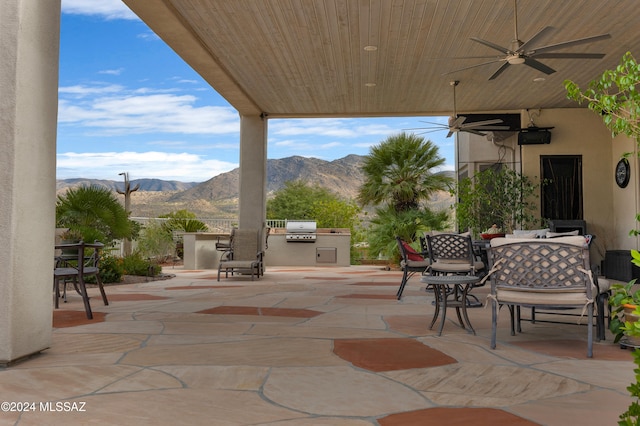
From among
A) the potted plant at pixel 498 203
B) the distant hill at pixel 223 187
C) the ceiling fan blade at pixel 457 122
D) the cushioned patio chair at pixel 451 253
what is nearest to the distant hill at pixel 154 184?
the distant hill at pixel 223 187

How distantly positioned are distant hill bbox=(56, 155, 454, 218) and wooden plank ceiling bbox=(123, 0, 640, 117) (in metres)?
31.0

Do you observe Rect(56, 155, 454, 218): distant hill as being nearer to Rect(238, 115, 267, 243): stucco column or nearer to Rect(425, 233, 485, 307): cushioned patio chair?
Rect(238, 115, 267, 243): stucco column

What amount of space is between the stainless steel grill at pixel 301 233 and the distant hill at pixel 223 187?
26.6m

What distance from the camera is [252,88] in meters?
8.73

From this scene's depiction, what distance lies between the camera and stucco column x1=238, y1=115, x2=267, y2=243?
33.4 ft

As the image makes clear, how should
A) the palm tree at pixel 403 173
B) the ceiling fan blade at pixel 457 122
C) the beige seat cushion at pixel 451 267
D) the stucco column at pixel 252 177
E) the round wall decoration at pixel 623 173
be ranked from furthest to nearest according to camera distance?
1. the palm tree at pixel 403 173
2. the stucco column at pixel 252 177
3. the round wall decoration at pixel 623 173
4. the ceiling fan blade at pixel 457 122
5. the beige seat cushion at pixel 451 267

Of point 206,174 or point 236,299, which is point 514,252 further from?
point 206,174

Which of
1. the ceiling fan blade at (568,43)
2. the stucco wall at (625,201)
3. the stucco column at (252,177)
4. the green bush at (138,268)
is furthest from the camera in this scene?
the stucco column at (252,177)

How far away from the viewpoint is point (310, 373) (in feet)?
9.12

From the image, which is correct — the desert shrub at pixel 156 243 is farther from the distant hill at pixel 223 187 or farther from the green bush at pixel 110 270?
the distant hill at pixel 223 187

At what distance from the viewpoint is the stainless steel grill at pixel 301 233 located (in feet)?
42.4

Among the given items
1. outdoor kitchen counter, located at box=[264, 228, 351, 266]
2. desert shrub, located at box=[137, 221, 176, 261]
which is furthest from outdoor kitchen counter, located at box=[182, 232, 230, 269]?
desert shrub, located at box=[137, 221, 176, 261]

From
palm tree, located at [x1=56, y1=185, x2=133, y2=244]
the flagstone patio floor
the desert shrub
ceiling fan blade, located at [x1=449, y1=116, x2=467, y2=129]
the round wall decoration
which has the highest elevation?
ceiling fan blade, located at [x1=449, y1=116, x2=467, y2=129]

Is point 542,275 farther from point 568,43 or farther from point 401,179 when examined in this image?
point 401,179
